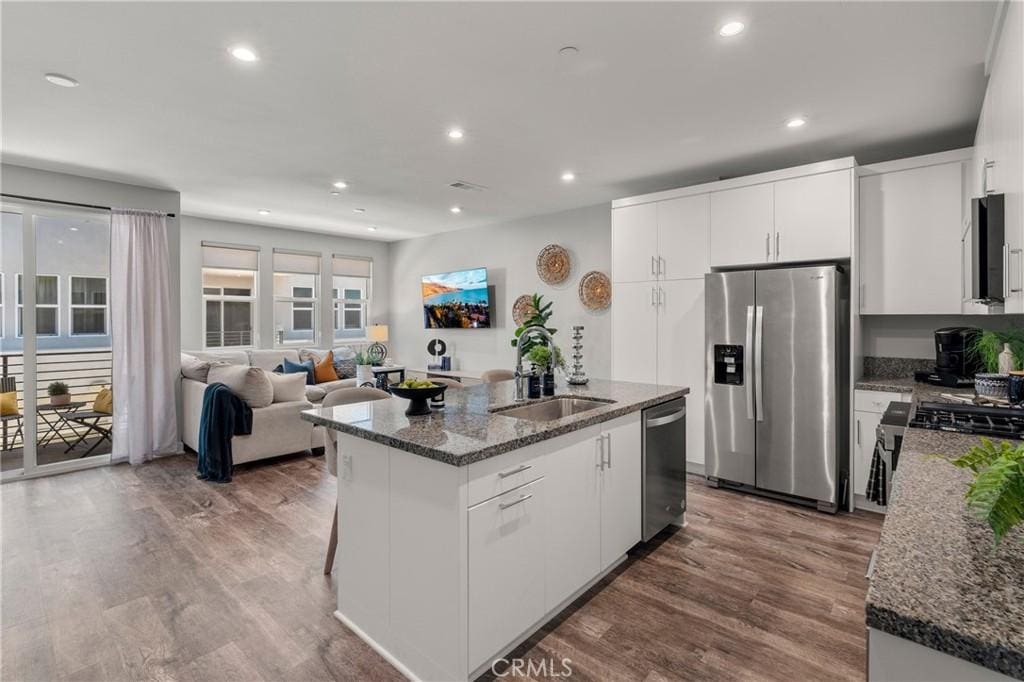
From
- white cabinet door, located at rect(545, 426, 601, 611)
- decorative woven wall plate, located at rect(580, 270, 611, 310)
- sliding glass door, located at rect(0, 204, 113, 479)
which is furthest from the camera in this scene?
decorative woven wall plate, located at rect(580, 270, 611, 310)

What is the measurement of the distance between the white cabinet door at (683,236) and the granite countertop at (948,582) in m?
3.10

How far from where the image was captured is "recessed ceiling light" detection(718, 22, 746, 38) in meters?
2.17

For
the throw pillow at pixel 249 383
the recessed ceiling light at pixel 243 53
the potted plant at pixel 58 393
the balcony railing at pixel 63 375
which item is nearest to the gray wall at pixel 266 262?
the balcony railing at pixel 63 375

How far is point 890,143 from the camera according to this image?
3.59 m

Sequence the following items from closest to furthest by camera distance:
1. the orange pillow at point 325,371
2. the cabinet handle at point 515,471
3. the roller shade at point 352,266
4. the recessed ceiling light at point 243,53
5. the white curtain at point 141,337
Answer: the cabinet handle at point 515,471 < the recessed ceiling light at point 243,53 < the white curtain at point 141,337 < the orange pillow at point 325,371 < the roller shade at point 352,266

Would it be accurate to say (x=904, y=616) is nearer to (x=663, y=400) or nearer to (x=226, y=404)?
(x=663, y=400)

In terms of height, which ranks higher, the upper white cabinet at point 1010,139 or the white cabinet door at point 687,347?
the upper white cabinet at point 1010,139

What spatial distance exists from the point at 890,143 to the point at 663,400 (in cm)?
263

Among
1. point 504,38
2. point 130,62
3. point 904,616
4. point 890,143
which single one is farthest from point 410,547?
point 890,143

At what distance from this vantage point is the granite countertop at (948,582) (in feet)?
2.25

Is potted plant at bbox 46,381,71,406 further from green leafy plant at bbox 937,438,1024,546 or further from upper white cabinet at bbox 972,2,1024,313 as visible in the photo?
upper white cabinet at bbox 972,2,1024,313

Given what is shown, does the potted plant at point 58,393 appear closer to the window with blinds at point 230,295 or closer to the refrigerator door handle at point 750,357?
the window with blinds at point 230,295

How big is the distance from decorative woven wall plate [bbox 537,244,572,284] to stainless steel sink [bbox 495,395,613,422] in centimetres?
316

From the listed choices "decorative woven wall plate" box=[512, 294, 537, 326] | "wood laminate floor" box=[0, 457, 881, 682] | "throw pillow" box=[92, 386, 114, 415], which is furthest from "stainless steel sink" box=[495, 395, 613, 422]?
"throw pillow" box=[92, 386, 114, 415]
